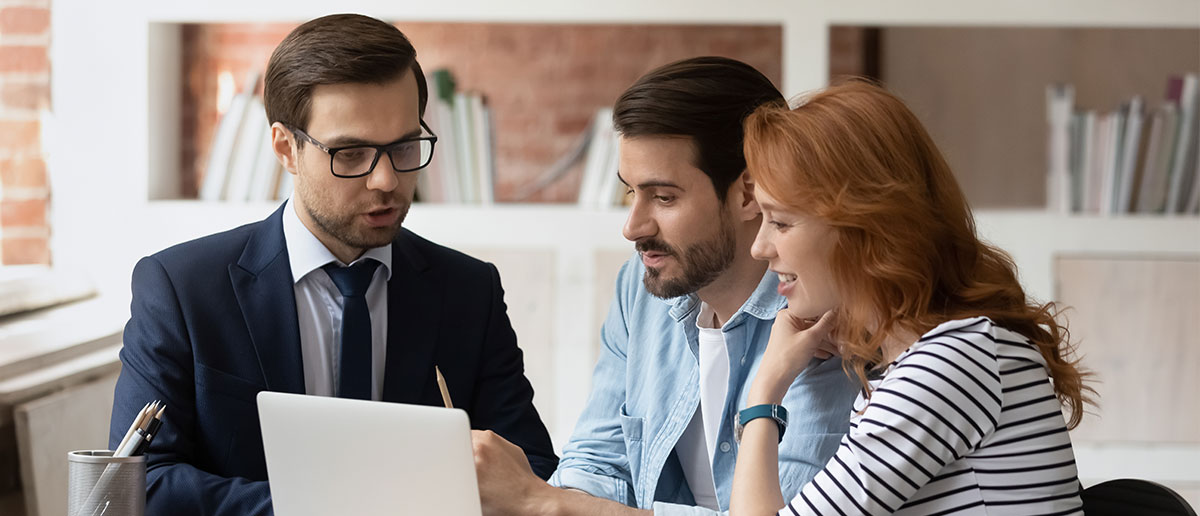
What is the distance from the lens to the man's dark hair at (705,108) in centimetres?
166

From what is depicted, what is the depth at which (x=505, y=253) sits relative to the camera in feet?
10.2

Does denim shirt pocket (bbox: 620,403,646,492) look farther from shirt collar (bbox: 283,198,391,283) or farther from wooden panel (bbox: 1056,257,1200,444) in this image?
wooden panel (bbox: 1056,257,1200,444)

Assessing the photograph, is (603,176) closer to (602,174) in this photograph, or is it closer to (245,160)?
(602,174)

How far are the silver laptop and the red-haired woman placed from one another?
0.37 metres

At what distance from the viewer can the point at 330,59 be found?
5.31 ft

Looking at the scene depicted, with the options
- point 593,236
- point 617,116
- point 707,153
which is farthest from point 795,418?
point 593,236

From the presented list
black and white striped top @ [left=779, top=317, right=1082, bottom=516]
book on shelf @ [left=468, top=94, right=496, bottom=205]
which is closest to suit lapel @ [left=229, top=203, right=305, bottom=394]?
black and white striped top @ [left=779, top=317, right=1082, bottom=516]

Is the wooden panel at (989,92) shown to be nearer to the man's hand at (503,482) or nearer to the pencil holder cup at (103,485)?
the man's hand at (503,482)

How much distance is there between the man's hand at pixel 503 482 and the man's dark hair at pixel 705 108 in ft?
1.70

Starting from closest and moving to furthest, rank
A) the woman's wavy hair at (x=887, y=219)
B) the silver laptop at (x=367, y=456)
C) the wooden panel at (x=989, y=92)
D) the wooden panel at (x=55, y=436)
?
1. the silver laptop at (x=367, y=456)
2. the woman's wavy hair at (x=887, y=219)
3. the wooden panel at (x=55, y=436)
4. the wooden panel at (x=989, y=92)

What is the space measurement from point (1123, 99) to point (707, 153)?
2421 millimetres

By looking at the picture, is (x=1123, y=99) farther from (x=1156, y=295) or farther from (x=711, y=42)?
(x=711, y=42)

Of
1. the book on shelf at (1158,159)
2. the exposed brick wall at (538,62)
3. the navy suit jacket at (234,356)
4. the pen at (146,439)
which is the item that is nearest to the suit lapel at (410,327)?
the navy suit jacket at (234,356)

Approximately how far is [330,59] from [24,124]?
181 cm
